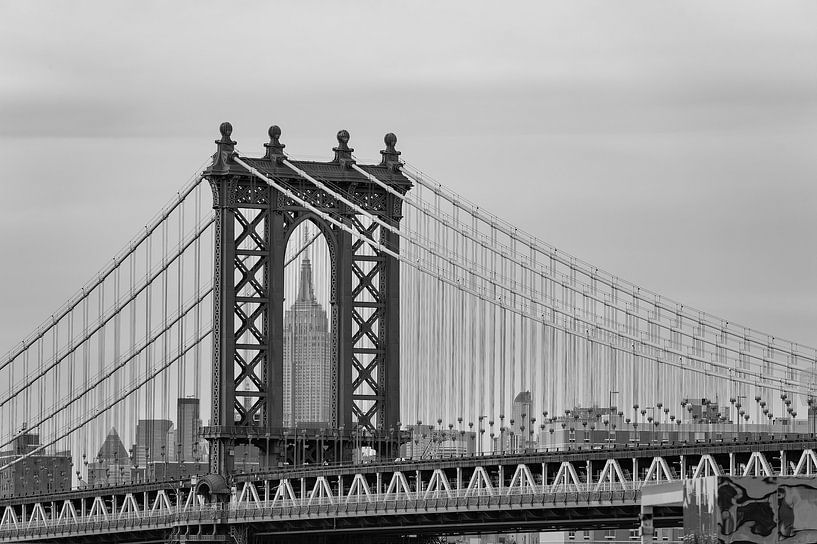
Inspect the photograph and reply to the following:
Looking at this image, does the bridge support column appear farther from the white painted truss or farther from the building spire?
the building spire

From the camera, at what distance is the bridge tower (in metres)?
153

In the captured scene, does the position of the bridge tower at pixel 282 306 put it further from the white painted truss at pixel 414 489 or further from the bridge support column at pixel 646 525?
the bridge support column at pixel 646 525

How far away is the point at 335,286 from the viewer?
155 meters

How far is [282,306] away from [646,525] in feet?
148

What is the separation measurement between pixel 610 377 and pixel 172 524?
A: 85.8 ft

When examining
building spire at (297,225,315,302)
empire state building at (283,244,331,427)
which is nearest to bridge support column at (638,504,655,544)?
empire state building at (283,244,331,427)

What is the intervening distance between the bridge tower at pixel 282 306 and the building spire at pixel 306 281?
1.40 m

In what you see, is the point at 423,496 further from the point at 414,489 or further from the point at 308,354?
the point at 308,354

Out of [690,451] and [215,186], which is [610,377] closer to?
[690,451]

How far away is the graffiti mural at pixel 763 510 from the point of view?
319ft

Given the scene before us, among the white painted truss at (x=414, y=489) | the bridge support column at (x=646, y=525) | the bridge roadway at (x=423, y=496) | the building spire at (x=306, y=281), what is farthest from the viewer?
the building spire at (x=306, y=281)

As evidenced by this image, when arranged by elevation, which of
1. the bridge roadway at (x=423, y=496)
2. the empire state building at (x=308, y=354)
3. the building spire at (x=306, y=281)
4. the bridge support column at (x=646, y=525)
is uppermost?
the building spire at (x=306, y=281)

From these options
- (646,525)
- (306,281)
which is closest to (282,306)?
(306,281)

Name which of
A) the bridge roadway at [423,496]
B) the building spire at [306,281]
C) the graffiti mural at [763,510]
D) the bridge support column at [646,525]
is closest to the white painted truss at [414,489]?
the bridge roadway at [423,496]
